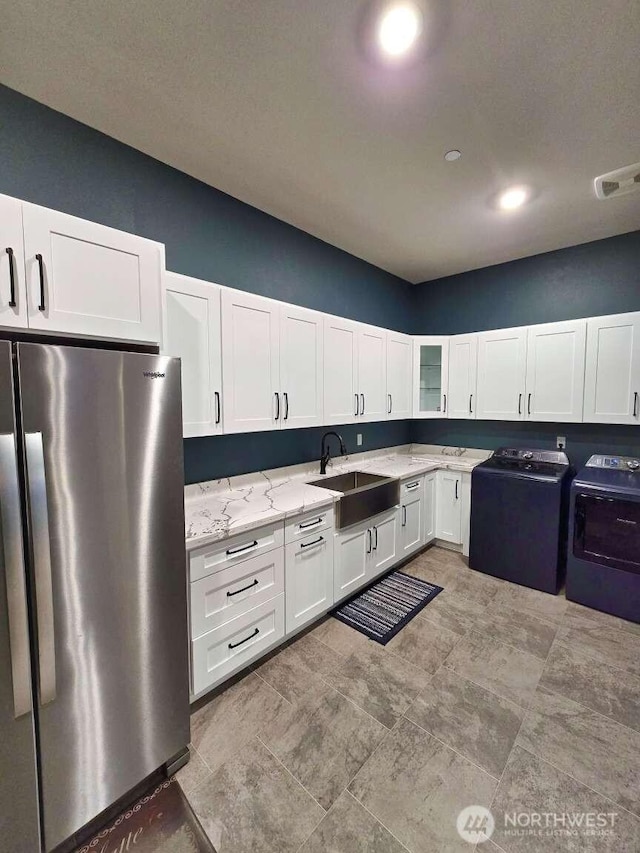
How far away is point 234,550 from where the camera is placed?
1.79 metres

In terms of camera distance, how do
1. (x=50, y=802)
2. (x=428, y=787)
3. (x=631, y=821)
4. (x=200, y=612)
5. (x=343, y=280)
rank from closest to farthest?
(x=50, y=802) < (x=631, y=821) < (x=428, y=787) < (x=200, y=612) < (x=343, y=280)

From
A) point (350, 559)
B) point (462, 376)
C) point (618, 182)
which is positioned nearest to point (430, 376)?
point (462, 376)

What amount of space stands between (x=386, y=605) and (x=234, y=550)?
1480 mm

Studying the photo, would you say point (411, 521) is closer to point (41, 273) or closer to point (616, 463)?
point (616, 463)

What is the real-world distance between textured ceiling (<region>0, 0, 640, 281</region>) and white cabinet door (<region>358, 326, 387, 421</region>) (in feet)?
3.44

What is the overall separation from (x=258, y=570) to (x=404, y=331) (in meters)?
3.43

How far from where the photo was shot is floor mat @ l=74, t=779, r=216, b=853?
1223 mm

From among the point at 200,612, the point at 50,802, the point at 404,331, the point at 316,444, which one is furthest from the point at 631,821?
the point at 404,331

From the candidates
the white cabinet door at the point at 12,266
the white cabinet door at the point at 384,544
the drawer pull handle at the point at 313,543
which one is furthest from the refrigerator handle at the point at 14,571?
the white cabinet door at the point at 384,544

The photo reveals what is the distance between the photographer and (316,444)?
10.3 feet

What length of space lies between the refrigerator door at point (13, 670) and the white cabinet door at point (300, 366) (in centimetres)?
155

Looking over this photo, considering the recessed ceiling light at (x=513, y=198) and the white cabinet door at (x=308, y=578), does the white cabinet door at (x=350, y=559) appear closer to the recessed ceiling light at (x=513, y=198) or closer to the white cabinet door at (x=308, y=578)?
the white cabinet door at (x=308, y=578)

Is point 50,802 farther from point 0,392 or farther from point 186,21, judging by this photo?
point 186,21

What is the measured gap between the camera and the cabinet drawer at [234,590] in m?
1.67
